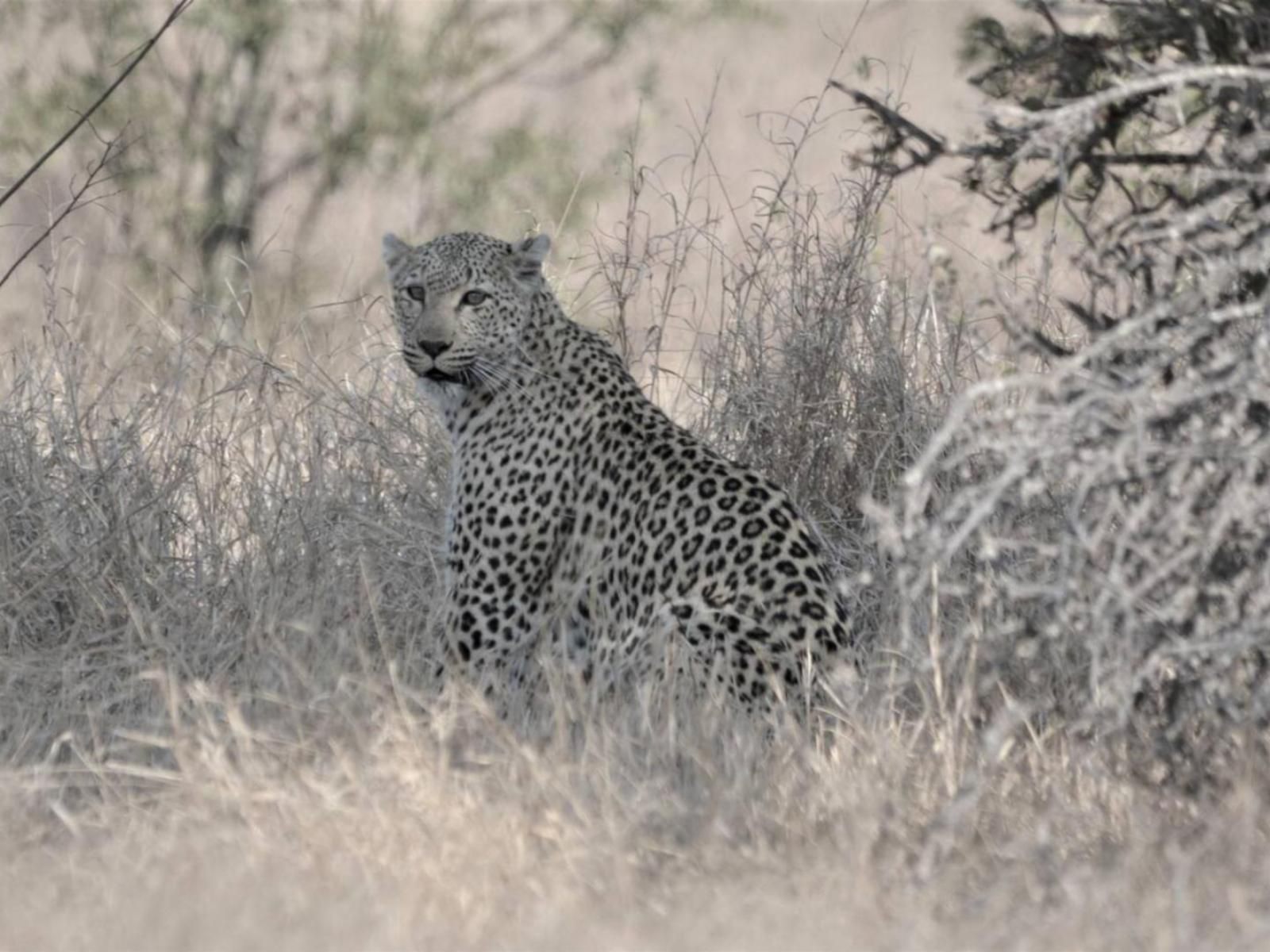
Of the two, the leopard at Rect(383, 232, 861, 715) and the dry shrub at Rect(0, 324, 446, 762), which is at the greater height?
the leopard at Rect(383, 232, 861, 715)

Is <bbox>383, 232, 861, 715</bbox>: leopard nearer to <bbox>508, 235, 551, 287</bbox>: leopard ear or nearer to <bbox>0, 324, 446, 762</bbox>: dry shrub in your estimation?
<bbox>508, 235, 551, 287</bbox>: leopard ear

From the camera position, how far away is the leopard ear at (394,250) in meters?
6.22

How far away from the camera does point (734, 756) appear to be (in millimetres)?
4465

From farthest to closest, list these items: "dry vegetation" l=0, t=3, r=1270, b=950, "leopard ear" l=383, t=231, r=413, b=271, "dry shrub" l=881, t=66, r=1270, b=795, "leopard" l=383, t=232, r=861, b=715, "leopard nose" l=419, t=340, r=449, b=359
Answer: "leopard ear" l=383, t=231, r=413, b=271
"leopard nose" l=419, t=340, r=449, b=359
"leopard" l=383, t=232, r=861, b=715
"dry shrub" l=881, t=66, r=1270, b=795
"dry vegetation" l=0, t=3, r=1270, b=950

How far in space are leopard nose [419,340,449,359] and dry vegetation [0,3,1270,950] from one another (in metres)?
0.68

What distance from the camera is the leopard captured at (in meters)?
5.16

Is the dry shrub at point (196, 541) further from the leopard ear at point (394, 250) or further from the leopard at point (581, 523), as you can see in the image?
the leopard ear at point (394, 250)

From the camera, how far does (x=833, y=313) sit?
22.1ft

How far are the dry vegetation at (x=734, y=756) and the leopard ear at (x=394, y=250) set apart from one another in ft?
2.81

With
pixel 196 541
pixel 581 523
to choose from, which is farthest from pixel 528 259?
pixel 196 541

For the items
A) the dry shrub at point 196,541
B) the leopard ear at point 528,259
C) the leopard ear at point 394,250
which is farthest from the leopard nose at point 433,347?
the dry shrub at point 196,541

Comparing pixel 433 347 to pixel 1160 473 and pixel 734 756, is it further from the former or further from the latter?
pixel 1160 473

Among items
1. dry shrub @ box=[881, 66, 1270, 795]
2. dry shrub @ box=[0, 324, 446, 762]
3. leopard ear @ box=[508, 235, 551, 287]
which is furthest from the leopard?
dry shrub @ box=[881, 66, 1270, 795]

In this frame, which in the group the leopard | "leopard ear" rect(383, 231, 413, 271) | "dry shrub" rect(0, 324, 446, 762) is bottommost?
"dry shrub" rect(0, 324, 446, 762)
